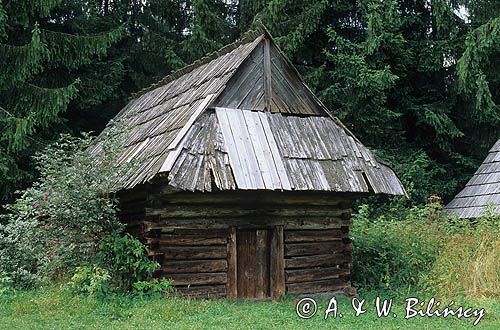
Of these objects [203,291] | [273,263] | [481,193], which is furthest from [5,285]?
[481,193]

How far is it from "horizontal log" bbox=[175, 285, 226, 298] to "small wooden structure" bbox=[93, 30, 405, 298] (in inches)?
0.6

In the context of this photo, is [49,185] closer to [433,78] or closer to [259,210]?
[259,210]

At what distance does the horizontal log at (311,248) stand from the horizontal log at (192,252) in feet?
3.93

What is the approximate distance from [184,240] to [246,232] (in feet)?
3.63

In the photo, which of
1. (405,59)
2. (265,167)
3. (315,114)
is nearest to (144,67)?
(405,59)

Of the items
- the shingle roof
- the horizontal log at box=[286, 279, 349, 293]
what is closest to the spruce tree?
the shingle roof

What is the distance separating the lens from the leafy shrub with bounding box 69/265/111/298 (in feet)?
31.4

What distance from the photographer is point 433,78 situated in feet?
67.9

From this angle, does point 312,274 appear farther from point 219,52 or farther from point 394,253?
point 219,52

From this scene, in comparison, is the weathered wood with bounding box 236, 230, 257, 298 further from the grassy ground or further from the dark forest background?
the dark forest background

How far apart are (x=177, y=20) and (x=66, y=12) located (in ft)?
15.0

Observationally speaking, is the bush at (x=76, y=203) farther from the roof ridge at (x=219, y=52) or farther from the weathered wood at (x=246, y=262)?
the roof ridge at (x=219, y=52)

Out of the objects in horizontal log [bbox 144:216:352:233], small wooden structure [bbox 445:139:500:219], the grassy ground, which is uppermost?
small wooden structure [bbox 445:139:500:219]

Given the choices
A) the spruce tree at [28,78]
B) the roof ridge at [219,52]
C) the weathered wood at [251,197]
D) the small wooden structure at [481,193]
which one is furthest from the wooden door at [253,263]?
the spruce tree at [28,78]
